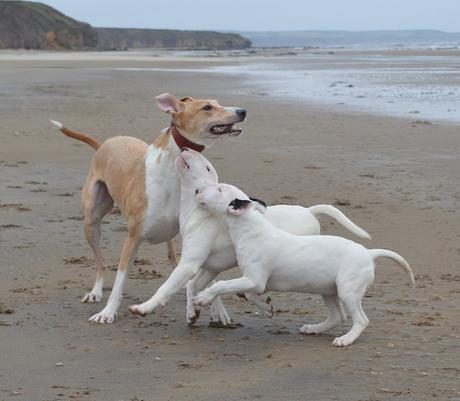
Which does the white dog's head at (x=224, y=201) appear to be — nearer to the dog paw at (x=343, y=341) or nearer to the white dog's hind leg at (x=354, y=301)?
the white dog's hind leg at (x=354, y=301)

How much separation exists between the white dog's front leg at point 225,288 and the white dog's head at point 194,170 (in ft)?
2.38

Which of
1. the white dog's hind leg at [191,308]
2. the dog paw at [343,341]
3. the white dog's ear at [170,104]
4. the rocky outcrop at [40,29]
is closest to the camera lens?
the dog paw at [343,341]

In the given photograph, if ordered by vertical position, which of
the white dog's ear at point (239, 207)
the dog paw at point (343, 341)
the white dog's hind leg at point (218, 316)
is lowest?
the white dog's hind leg at point (218, 316)

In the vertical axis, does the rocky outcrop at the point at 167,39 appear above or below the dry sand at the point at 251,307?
below

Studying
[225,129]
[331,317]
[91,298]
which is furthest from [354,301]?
[91,298]

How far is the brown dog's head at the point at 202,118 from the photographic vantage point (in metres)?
6.60

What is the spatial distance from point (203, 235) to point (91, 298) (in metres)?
1.42

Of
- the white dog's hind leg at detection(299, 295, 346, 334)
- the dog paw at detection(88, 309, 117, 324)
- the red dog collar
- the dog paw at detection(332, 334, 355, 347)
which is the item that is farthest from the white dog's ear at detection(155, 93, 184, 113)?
the dog paw at detection(332, 334, 355, 347)

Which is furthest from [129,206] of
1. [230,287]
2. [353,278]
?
[353,278]

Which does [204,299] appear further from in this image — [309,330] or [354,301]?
[354,301]

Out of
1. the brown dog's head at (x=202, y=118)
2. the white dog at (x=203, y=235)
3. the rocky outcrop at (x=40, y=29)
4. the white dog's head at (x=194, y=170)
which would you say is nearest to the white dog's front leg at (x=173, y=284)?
the white dog at (x=203, y=235)

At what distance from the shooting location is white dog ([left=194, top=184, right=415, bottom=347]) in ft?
19.9

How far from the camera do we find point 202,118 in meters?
6.64

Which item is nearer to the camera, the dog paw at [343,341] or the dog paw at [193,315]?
the dog paw at [343,341]
